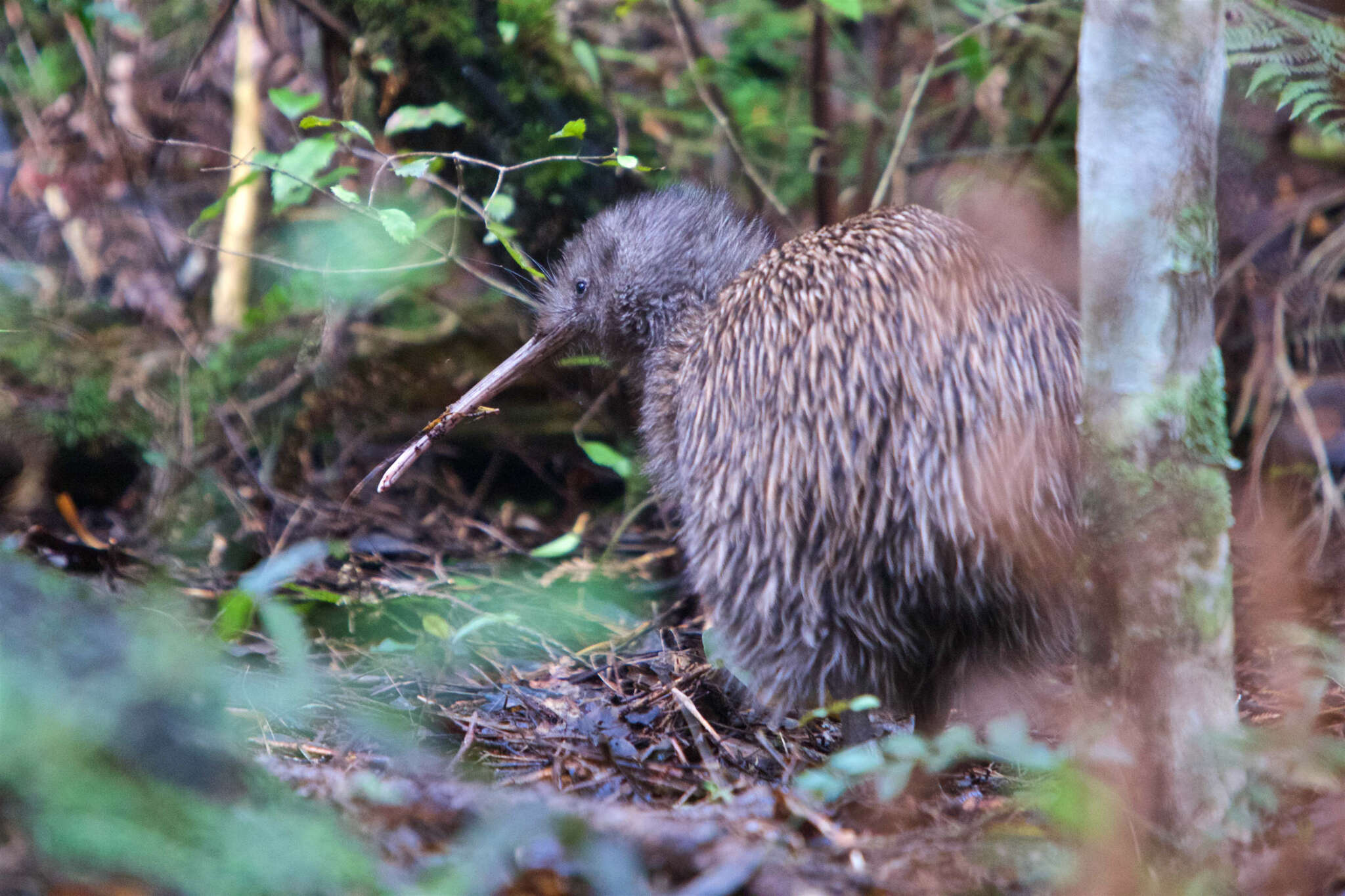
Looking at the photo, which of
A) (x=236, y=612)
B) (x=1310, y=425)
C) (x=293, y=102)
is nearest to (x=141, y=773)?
(x=236, y=612)

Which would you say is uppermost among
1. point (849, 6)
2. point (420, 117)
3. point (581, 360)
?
point (849, 6)

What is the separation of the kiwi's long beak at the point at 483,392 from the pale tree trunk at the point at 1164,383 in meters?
1.84

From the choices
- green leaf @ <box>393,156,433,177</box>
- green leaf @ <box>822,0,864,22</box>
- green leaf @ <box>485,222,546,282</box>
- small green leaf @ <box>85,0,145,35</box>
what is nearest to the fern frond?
green leaf @ <box>822,0,864,22</box>

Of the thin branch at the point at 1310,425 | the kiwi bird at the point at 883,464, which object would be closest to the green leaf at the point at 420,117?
the kiwi bird at the point at 883,464

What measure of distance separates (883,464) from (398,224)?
4.91 ft

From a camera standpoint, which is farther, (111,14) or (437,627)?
(111,14)

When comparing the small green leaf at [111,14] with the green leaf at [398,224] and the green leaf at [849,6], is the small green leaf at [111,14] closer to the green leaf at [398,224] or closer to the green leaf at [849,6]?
the green leaf at [398,224]

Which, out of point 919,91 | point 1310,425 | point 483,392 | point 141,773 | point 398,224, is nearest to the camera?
point 141,773

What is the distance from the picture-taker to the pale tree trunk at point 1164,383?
185 cm

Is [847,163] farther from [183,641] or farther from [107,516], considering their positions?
[183,641]

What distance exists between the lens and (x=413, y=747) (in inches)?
79.0

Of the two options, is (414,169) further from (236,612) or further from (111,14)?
(111,14)

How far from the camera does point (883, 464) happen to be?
2.30 metres

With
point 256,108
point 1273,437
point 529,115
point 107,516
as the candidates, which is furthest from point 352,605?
point 1273,437
